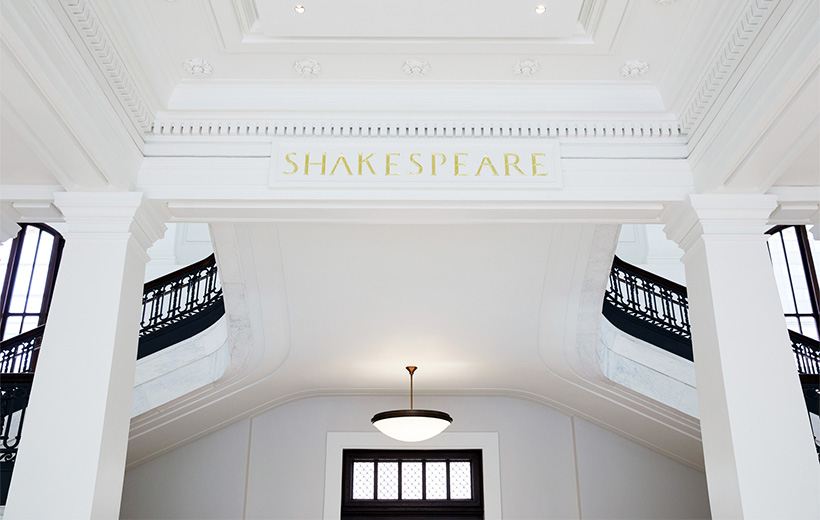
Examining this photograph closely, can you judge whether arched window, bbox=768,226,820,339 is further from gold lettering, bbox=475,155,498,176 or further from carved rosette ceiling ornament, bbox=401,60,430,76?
carved rosette ceiling ornament, bbox=401,60,430,76

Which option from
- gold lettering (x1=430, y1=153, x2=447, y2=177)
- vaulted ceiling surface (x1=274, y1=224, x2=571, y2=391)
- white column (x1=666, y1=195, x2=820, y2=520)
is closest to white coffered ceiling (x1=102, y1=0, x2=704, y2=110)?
gold lettering (x1=430, y1=153, x2=447, y2=177)

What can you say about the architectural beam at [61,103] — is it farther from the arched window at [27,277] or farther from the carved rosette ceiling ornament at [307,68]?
the arched window at [27,277]

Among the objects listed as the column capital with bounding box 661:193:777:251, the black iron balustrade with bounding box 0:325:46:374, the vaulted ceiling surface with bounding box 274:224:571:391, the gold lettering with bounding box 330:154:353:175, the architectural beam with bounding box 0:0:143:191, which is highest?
the black iron balustrade with bounding box 0:325:46:374

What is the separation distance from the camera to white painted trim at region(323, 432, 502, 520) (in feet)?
31.7

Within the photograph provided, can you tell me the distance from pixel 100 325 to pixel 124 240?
0.50m

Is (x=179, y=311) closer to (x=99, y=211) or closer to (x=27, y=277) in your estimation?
(x=99, y=211)

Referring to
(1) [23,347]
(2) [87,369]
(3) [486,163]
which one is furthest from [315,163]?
(1) [23,347]

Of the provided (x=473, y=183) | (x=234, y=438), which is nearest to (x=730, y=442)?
(x=473, y=183)

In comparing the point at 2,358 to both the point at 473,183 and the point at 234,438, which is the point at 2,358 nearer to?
the point at 234,438

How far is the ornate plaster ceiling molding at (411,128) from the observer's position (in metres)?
4.49

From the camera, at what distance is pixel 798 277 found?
13.0m

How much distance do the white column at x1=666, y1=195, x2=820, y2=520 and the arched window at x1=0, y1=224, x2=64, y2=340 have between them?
1199 cm

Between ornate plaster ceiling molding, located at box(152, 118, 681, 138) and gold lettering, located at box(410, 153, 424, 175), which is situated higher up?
ornate plaster ceiling molding, located at box(152, 118, 681, 138)

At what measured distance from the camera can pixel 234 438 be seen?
9945mm
